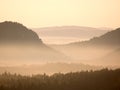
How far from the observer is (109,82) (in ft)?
473

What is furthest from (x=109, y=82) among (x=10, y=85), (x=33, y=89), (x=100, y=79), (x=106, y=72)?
(x=10, y=85)

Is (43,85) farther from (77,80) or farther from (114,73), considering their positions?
(114,73)

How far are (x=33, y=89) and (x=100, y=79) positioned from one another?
84.9 feet

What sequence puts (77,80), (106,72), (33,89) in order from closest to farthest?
(33,89), (77,80), (106,72)

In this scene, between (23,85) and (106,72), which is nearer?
(23,85)

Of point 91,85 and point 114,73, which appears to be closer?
point 91,85

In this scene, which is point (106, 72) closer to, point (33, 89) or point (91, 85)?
point (91, 85)

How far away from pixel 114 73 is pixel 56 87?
26.1 metres

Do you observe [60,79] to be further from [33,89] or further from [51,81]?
[33,89]

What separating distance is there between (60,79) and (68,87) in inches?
458

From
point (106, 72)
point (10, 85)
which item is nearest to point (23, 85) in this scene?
point (10, 85)

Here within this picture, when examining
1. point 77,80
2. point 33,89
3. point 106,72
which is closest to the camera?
point 33,89

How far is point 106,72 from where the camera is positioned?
529ft

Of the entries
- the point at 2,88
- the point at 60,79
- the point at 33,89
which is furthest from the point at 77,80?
the point at 2,88
